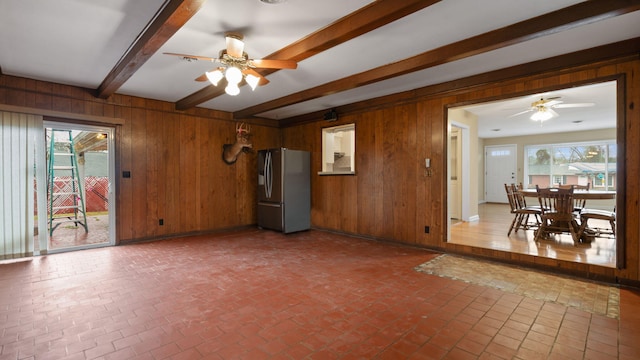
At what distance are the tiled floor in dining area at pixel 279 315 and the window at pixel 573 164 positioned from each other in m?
7.57

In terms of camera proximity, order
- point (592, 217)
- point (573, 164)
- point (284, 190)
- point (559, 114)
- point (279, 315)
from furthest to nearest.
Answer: point (573, 164) → point (559, 114) → point (284, 190) → point (592, 217) → point (279, 315)

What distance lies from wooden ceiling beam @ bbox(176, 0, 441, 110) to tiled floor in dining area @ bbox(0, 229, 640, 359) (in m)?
2.41

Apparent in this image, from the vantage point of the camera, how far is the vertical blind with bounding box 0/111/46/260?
3.89 metres

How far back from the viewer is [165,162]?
532cm

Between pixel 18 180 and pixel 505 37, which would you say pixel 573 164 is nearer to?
pixel 505 37

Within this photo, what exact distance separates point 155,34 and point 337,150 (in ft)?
14.8

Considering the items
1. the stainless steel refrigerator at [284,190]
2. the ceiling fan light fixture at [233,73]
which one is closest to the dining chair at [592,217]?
the stainless steel refrigerator at [284,190]

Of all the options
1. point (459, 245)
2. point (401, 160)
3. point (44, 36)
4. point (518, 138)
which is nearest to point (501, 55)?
point (401, 160)

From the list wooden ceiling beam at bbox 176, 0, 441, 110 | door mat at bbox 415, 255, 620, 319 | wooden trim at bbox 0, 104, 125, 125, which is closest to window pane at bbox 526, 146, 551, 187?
door mat at bbox 415, 255, 620, 319

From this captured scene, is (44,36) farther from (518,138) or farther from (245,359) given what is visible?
(518,138)

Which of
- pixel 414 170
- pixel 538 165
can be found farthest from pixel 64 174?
pixel 538 165

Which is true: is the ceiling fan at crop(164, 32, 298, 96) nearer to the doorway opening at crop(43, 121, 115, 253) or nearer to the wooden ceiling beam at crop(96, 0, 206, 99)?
the wooden ceiling beam at crop(96, 0, 206, 99)

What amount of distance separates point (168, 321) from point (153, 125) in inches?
157

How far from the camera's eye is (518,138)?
973 cm
